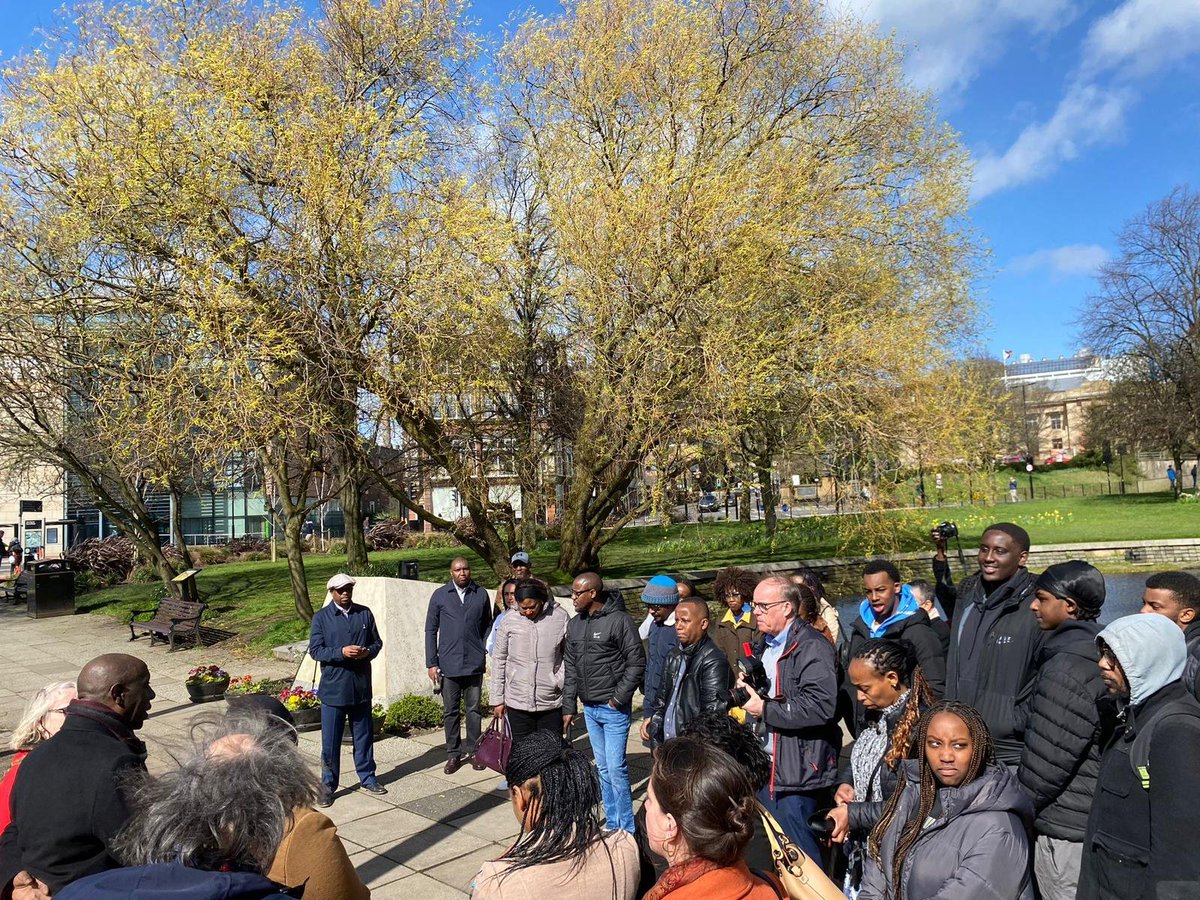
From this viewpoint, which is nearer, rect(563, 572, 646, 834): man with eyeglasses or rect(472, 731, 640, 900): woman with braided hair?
rect(472, 731, 640, 900): woman with braided hair

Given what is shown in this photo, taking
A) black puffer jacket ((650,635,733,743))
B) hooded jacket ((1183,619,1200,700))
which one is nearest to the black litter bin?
black puffer jacket ((650,635,733,743))

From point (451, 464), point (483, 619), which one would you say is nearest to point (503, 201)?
point (451, 464)

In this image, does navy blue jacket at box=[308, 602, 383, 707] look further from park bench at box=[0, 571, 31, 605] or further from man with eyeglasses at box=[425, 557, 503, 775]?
park bench at box=[0, 571, 31, 605]

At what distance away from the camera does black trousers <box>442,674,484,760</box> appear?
24.9ft

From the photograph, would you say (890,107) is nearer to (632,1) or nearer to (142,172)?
(632,1)

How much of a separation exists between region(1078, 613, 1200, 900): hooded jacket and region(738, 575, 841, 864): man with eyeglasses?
52.7 inches

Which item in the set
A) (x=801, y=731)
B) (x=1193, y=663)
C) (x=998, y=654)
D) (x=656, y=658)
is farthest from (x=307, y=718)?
(x=1193, y=663)

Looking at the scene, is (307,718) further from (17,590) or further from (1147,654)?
(17,590)

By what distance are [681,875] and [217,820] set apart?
1.14m

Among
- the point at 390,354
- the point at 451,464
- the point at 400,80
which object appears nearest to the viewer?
the point at 390,354

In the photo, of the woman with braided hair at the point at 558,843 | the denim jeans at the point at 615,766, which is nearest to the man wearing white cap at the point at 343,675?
the denim jeans at the point at 615,766

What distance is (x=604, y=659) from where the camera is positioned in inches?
228

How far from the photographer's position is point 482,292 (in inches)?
520

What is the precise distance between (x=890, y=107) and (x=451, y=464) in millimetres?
12107
